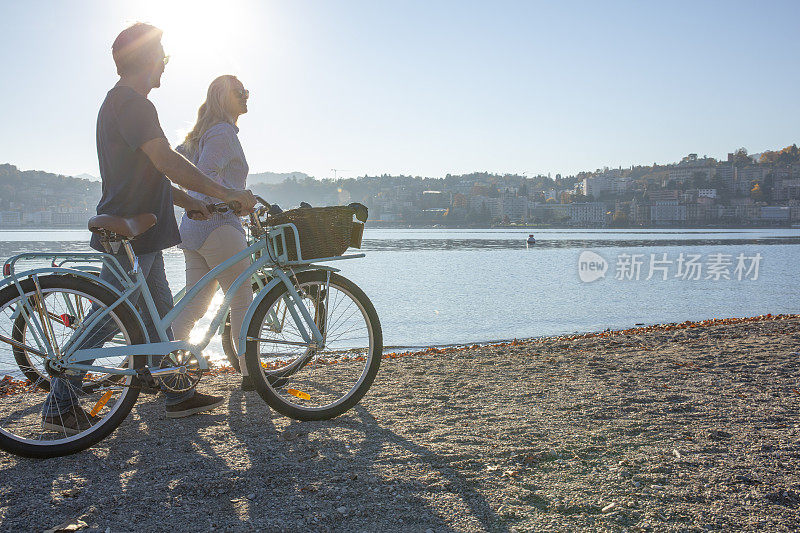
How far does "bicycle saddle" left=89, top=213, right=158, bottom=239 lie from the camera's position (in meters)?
2.97

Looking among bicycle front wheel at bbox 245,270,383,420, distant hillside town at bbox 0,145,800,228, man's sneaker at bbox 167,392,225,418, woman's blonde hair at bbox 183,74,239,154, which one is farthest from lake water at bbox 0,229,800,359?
distant hillside town at bbox 0,145,800,228

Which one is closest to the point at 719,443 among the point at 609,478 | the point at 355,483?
the point at 609,478

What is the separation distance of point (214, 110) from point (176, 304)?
1.23 metres

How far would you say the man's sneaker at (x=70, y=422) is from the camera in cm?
304

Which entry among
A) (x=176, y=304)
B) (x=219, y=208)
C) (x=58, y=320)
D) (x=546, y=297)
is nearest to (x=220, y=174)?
(x=219, y=208)

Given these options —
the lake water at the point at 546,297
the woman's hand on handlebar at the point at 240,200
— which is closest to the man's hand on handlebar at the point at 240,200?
the woman's hand on handlebar at the point at 240,200

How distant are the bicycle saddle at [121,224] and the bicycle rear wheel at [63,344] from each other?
0.27m

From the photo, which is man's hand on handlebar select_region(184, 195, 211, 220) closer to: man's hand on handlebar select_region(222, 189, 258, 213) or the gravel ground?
man's hand on handlebar select_region(222, 189, 258, 213)

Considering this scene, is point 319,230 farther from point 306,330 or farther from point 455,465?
point 455,465

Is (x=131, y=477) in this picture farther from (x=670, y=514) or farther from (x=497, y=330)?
(x=497, y=330)

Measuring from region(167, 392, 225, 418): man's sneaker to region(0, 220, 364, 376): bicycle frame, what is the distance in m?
0.50

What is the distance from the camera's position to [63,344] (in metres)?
2.98

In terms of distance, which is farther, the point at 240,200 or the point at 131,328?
the point at 240,200

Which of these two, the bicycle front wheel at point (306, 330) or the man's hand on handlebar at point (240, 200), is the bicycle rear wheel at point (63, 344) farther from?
the man's hand on handlebar at point (240, 200)
